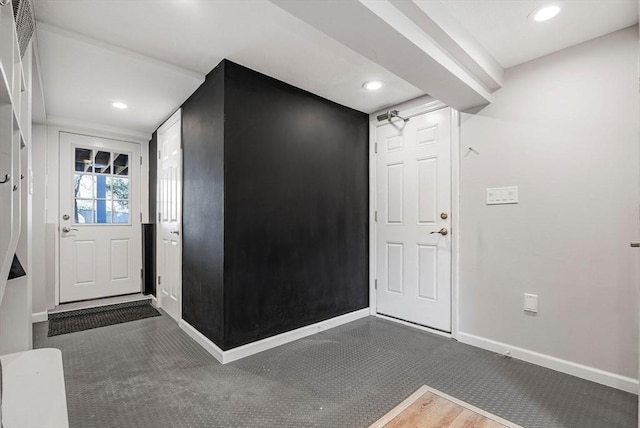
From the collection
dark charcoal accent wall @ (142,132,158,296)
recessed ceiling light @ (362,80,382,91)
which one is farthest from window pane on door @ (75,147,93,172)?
recessed ceiling light @ (362,80,382,91)

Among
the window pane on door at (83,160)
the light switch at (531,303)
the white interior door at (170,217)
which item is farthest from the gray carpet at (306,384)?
the window pane on door at (83,160)

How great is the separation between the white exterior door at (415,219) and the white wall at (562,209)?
21 centimetres

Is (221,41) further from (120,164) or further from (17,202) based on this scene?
(120,164)

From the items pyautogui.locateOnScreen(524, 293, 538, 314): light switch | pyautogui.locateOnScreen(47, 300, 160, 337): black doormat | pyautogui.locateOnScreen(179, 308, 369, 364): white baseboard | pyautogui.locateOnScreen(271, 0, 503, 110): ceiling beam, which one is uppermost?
pyautogui.locateOnScreen(271, 0, 503, 110): ceiling beam

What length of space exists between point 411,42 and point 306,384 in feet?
6.75

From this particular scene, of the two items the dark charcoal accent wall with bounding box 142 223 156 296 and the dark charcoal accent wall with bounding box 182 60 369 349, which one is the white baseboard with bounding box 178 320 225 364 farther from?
the dark charcoal accent wall with bounding box 142 223 156 296

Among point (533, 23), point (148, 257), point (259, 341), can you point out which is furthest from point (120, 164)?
point (533, 23)

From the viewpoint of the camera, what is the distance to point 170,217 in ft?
10.9

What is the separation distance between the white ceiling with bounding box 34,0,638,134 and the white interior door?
567 mm

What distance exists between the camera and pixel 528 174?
227 cm

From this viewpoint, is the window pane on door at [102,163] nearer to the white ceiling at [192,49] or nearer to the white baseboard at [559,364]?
the white ceiling at [192,49]

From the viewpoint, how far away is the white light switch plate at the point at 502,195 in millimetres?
2330

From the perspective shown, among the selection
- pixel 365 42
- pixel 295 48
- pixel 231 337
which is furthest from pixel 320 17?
pixel 231 337

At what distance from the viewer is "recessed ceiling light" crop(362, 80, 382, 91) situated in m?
2.64
